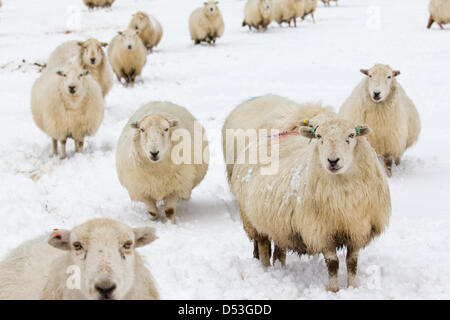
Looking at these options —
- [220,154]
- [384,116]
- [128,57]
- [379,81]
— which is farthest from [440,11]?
[379,81]

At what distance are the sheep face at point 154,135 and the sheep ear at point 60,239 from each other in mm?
3374

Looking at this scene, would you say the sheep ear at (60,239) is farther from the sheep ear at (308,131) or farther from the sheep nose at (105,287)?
the sheep ear at (308,131)

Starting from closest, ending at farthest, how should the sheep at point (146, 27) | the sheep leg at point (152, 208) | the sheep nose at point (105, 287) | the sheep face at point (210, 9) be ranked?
the sheep nose at point (105, 287) → the sheep leg at point (152, 208) → the sheep at point (146, 27) → the sheep face at point (210, 9)

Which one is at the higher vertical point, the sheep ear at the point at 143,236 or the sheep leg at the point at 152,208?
the sheep ear at the point at 143,236

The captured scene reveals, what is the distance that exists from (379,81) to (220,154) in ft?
10.2

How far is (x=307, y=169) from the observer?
4742 mm

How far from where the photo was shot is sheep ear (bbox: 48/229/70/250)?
3.00 meters

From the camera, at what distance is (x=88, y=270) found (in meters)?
2.82

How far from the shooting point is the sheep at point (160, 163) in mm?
6617

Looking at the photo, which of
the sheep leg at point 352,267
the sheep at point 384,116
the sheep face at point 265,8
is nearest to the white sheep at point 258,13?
the sheep face at point 265,8

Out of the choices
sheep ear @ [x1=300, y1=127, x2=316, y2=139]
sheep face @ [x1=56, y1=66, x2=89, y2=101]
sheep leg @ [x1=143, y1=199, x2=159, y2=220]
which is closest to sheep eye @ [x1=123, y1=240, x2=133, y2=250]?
sheep ear @ [x1=300, y1=127, x2=316, y2=139]

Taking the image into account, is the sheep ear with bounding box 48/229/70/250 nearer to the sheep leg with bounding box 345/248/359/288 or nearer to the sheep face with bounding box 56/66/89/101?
the sheep leg with bounding box 345/248/359/288
